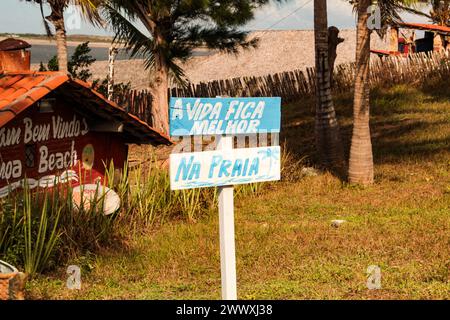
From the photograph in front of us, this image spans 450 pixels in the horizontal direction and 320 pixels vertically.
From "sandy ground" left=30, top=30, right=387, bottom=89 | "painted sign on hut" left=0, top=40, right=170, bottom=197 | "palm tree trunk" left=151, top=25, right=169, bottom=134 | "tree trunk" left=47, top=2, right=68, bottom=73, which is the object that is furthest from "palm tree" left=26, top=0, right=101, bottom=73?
"sandy ground" left=30, top=30, right=387, bottom=89

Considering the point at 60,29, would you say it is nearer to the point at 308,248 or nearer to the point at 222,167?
the point at 308,248

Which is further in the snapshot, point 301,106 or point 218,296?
point 301,106

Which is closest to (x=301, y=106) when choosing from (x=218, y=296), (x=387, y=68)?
(x=387, y=68)

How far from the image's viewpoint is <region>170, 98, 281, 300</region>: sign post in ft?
19.9

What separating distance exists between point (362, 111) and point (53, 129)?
659 centimetres

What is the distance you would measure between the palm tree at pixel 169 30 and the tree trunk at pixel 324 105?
530cm

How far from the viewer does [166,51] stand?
76.6ft

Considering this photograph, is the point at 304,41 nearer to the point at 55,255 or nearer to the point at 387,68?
the point at 387,68

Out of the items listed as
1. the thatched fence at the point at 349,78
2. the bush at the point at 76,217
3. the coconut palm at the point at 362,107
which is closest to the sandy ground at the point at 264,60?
the thatched fence at the point at 349,78

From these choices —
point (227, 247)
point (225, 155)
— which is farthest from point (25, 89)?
point (227, 247)

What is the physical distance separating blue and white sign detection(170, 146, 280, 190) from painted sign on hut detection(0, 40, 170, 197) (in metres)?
3.44

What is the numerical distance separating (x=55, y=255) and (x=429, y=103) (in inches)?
683

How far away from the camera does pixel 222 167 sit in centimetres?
617

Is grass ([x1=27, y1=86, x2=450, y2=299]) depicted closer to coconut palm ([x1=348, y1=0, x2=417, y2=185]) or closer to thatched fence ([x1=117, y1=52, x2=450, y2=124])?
coconut palm ([x1=348, y1=0, x2=417, y2=185])
